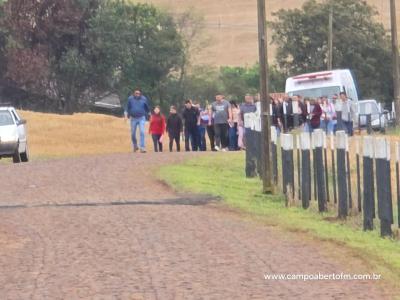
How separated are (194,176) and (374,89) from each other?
153ft

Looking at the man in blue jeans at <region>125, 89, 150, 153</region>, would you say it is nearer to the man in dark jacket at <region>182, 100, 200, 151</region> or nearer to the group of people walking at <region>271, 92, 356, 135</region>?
the man in dark jacket at <region>182, 100, 200, 151</region>

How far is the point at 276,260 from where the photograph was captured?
12141 millimetres

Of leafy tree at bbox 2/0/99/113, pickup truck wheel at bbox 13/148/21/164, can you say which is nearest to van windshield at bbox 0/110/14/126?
pickup truck wheel at bbox 13/148/21/164

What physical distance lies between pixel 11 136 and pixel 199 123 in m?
6.03

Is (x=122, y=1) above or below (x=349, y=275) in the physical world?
above

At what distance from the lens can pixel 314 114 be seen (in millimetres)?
34844

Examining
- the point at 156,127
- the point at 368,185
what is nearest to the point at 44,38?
the point at 156,127

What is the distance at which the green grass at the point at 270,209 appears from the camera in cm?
1279

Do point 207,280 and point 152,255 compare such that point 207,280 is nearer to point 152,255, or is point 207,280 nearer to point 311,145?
point 152,255

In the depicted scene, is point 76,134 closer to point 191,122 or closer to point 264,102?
point 191,122

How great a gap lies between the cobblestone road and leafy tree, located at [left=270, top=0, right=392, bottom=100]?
161 ft

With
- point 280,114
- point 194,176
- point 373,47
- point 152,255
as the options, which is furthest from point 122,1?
point 152,255

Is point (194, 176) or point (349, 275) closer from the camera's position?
point (349, 275)

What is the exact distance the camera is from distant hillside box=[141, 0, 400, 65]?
10231 centimetres
